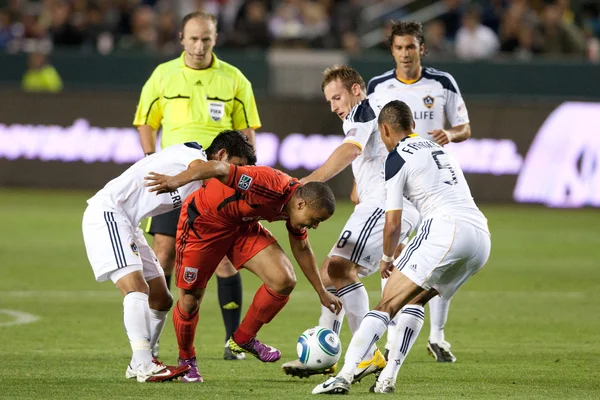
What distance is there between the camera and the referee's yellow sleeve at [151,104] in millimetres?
9008

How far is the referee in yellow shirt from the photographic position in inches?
350

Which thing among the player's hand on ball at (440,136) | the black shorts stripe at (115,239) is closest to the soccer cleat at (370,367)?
the black shorts stripe at (115,239)

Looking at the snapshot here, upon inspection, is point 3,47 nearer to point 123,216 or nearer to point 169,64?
point 169,64

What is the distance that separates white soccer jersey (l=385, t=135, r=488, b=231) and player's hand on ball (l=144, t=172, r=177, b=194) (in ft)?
4.44

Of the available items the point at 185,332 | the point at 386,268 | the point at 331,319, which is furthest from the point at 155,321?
the point at 386,268

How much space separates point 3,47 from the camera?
2448cm

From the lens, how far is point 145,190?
745 cm

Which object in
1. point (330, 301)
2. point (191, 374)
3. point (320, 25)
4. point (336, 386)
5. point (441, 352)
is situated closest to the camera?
point (336, 386)

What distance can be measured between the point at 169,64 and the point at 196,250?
2.27m

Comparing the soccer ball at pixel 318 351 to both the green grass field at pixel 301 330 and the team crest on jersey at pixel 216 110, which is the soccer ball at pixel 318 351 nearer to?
the green grass field at pixel 301 330

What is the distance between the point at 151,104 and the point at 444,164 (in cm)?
293

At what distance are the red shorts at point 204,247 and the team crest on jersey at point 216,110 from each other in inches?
65.0

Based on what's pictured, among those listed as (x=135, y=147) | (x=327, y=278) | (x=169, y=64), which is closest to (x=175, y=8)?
(x=135, y=147)

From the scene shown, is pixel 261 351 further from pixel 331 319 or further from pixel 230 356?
pixel 230 356
